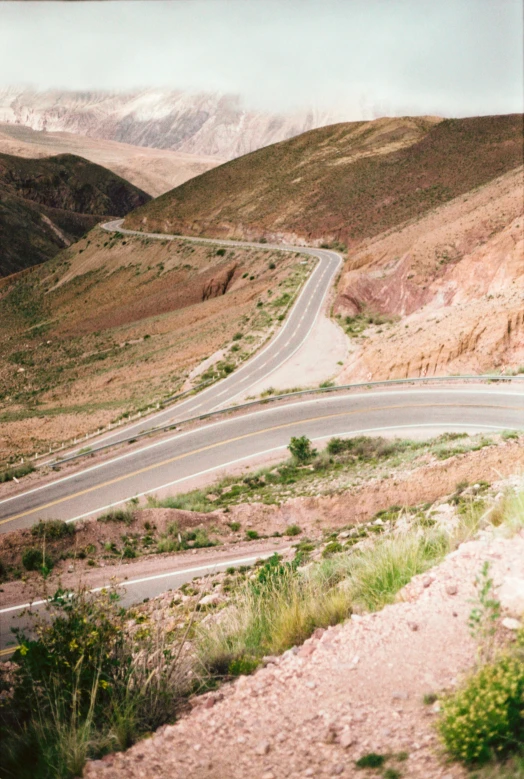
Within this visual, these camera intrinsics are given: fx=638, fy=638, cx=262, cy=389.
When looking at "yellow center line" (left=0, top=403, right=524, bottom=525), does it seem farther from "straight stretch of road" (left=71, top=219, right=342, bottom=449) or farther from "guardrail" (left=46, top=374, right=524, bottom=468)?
"straight stretch of road" (left=71, top=219, right=342, bottom=449)

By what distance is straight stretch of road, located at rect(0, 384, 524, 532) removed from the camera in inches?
958

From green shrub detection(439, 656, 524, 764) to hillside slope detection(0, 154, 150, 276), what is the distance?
136782mm

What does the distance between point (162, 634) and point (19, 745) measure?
1.53 metres

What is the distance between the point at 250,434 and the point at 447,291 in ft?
60.9

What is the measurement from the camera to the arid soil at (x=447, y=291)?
29.2 meters

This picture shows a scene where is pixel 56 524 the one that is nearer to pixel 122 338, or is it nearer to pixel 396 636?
pixel 396 636

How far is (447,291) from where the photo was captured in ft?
131

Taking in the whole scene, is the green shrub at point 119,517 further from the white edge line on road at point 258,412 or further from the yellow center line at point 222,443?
the white edge line on road at point 258,412

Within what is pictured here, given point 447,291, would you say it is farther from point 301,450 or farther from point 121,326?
point 121,326

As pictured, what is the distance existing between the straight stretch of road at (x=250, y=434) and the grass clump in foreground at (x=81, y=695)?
18.8 m

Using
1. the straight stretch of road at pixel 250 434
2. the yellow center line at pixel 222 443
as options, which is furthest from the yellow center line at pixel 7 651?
the yellow center line at pixel 222 443

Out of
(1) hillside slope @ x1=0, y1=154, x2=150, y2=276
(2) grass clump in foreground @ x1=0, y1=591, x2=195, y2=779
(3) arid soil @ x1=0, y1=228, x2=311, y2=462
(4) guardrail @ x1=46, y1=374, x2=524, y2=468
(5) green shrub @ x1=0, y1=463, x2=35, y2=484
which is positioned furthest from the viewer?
(1) hillside slope @ x1=0, y1=154, x2=150, y2=276

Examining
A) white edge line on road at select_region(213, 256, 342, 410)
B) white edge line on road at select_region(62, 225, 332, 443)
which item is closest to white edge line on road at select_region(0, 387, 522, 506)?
white edge line on road at select_region(62, 225, 332, 443)

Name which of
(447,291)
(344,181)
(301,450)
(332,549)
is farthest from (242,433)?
(344,181)
